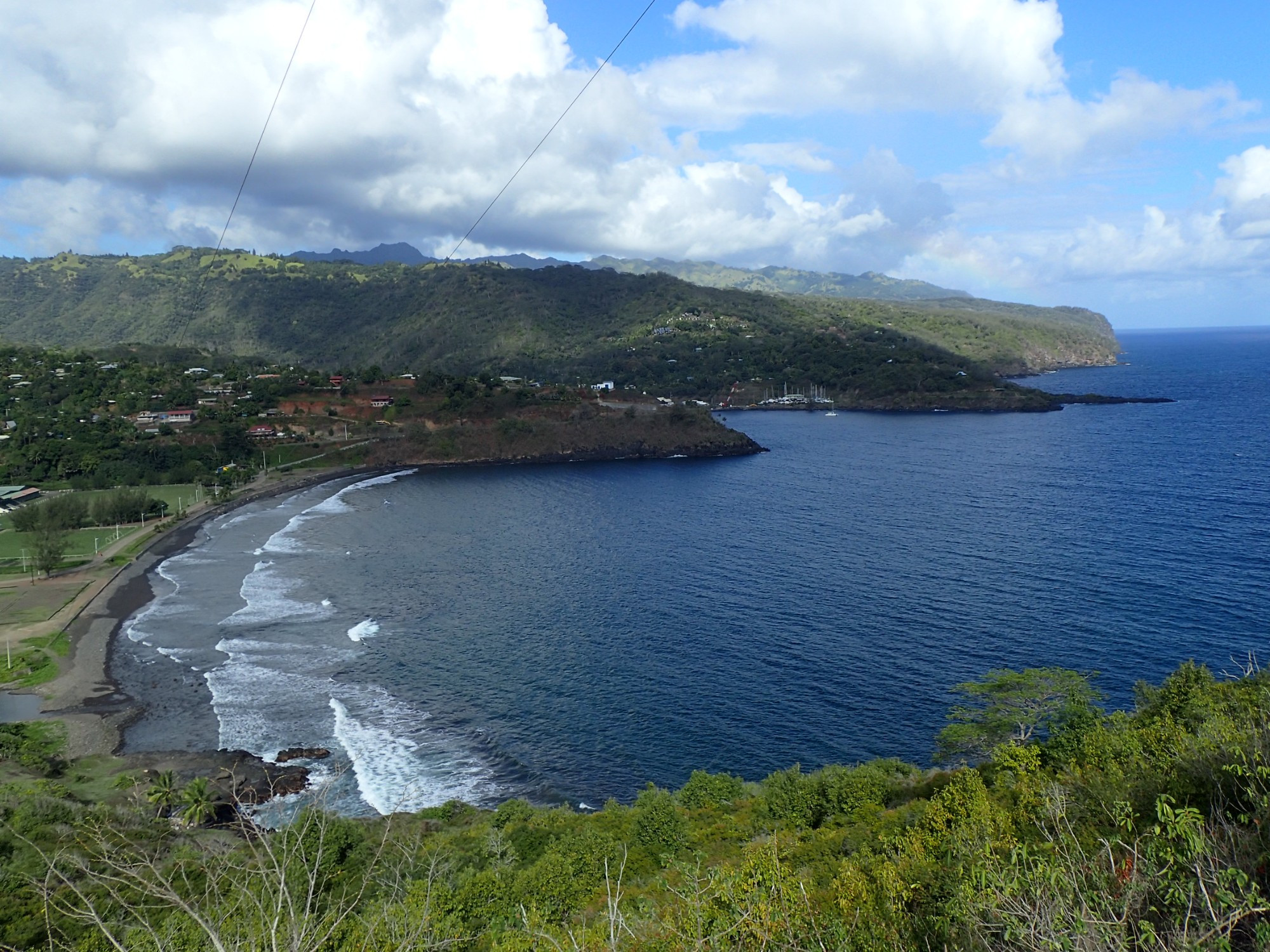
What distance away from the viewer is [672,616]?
37812 millimetres

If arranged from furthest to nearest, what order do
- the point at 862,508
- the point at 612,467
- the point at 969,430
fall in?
1. the point at 969,430
2. the point at 612,467
3. the point at 862,508

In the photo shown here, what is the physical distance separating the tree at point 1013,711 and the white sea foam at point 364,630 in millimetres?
25360

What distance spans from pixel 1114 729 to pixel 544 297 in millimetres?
176742

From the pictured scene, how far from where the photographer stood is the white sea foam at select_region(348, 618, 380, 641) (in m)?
36.6

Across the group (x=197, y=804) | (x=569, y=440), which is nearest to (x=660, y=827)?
(x=197, y=804)

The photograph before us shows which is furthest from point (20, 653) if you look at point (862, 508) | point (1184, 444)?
point (1184, 444)

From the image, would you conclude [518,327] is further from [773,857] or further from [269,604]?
[773,857]

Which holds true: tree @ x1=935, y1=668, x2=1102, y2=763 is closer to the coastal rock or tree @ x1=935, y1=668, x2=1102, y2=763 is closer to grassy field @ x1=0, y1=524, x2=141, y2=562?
the coastal rock

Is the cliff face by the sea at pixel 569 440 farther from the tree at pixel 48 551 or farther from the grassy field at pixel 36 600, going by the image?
the grassy field at pixel 36 600

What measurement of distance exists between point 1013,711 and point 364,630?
92.1 ft

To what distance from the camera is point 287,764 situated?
84.2 feet

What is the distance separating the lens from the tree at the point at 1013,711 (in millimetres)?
22547

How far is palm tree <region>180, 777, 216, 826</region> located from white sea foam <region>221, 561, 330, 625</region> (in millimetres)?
16922

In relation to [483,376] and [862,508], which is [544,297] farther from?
[862,508]
